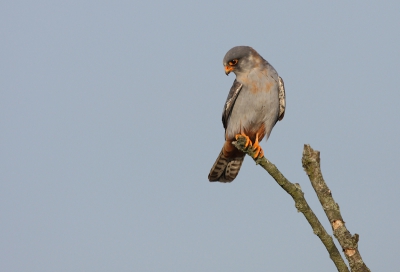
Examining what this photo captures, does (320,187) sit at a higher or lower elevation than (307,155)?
lower

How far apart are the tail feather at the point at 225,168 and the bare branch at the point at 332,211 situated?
4.28 m

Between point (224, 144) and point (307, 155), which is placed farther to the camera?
point (224, 144)

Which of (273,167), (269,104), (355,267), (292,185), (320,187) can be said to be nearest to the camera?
(355,267)

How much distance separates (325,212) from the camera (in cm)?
414

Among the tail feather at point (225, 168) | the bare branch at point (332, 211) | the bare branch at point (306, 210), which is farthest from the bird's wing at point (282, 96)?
the bare branch at point (332, 211)

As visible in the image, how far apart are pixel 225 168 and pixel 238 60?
1905 millimetres

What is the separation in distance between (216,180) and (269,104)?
1859 mm

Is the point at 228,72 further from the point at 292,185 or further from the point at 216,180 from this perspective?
the point at 292,185

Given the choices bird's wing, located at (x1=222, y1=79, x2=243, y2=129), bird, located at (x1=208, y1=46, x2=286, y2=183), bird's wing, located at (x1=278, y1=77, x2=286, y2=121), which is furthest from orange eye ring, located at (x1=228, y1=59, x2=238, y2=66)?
bird's wing, located at (x1=278, y1=77, x2=286, y2=121)

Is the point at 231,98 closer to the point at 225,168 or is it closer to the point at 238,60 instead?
the point at 238,60

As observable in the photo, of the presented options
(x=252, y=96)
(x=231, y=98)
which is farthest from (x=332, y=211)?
(x=231, y=98)

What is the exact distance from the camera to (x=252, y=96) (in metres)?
7.74

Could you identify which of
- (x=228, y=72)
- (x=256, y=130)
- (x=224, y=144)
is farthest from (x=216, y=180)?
(x=228, y=72)

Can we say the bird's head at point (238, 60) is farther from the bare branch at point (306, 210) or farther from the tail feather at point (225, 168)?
the bare branch at point (306, 210)
